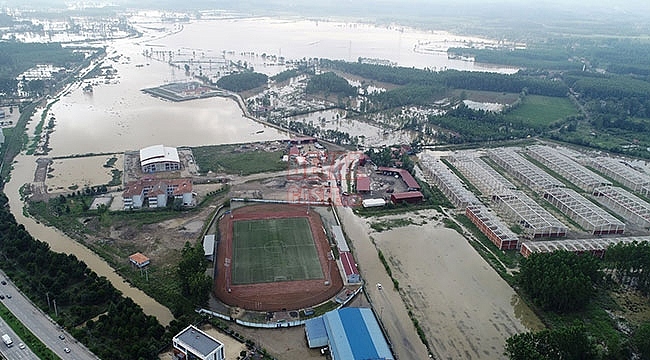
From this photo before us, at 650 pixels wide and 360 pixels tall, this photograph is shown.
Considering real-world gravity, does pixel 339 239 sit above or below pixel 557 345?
below

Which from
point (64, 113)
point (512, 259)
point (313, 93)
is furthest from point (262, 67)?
point (512, 259)

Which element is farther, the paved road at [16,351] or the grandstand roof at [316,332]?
the grandstand roof at [316,332]

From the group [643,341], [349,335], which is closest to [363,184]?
[349,335]

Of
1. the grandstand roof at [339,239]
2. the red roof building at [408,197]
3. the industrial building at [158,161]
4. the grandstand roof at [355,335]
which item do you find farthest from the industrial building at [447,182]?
the industrial building at [158,161]

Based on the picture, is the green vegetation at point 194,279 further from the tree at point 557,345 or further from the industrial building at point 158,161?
the industrial building at point 158,161

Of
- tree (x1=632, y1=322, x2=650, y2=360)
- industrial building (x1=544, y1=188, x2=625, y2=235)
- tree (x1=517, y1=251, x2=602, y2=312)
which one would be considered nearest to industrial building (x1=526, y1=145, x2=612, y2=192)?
industrial building (x1=544, y1=188, x2=625, y2=235)

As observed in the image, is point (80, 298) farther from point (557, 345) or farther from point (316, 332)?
point (557, 345)
